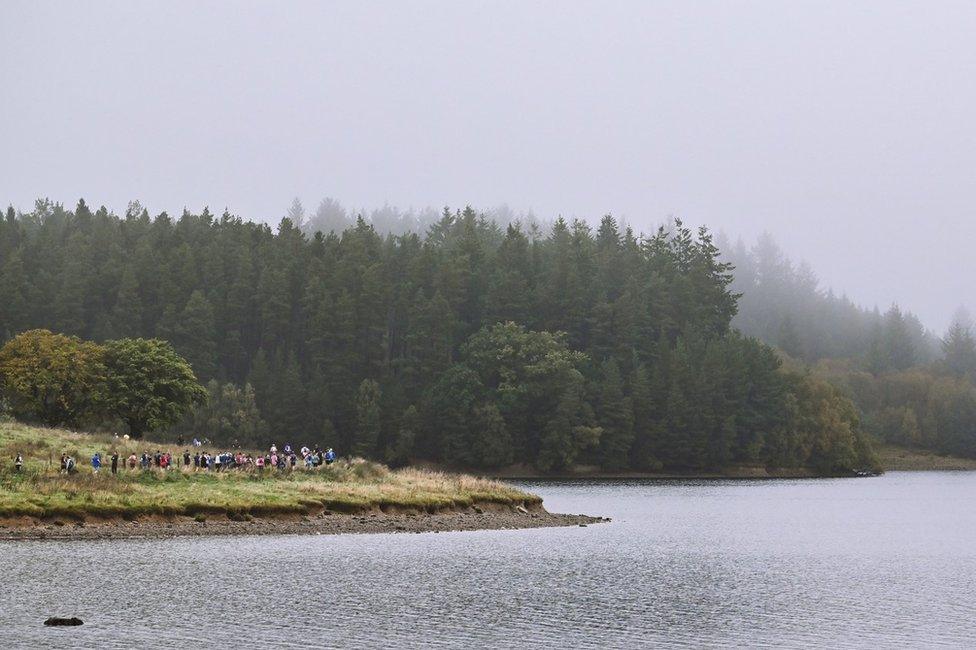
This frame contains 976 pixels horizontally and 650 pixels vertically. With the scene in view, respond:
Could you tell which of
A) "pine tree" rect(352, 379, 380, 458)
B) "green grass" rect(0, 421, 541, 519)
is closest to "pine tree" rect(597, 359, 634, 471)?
"pine tree" rect(352, 379, 380, 458)

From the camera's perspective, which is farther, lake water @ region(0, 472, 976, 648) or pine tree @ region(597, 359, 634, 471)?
pine tree @ region(597, 359, 634, 471)

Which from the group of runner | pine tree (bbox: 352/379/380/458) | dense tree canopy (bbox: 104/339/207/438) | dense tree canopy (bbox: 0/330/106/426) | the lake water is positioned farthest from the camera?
pine tree (bbox: 352/379/380/458)

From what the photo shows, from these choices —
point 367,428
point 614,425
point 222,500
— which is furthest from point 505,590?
point 614,425

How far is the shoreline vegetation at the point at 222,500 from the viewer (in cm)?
6253

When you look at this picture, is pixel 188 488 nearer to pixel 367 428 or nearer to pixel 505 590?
pixel 505 590

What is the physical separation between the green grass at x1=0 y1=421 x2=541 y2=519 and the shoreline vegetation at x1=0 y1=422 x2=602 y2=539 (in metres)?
0.08

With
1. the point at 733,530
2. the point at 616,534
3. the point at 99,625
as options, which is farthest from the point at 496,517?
the point at 99,625

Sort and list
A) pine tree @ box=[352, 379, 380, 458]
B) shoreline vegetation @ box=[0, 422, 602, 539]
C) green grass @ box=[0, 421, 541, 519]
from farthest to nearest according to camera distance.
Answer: pine tree @ box=[352, 379, 380, 458] < green grass @ box=[0, 421, 541, 519] < shoreline vegetation @ box=[0, 422, 602, 539]

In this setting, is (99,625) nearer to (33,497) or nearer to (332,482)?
(33,497)

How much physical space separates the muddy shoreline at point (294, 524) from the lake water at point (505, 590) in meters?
2.48

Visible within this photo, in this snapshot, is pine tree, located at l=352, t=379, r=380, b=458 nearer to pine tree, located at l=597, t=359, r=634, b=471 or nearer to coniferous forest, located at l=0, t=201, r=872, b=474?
coniferous forest, located at l=0, t=201, r=872, b=474

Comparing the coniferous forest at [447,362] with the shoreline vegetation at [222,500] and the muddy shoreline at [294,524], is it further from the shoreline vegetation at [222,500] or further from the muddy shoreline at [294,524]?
the muddy shoreline at [294,524]

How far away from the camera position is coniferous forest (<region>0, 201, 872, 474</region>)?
6604 inches

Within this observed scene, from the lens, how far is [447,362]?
177625 millimetres
